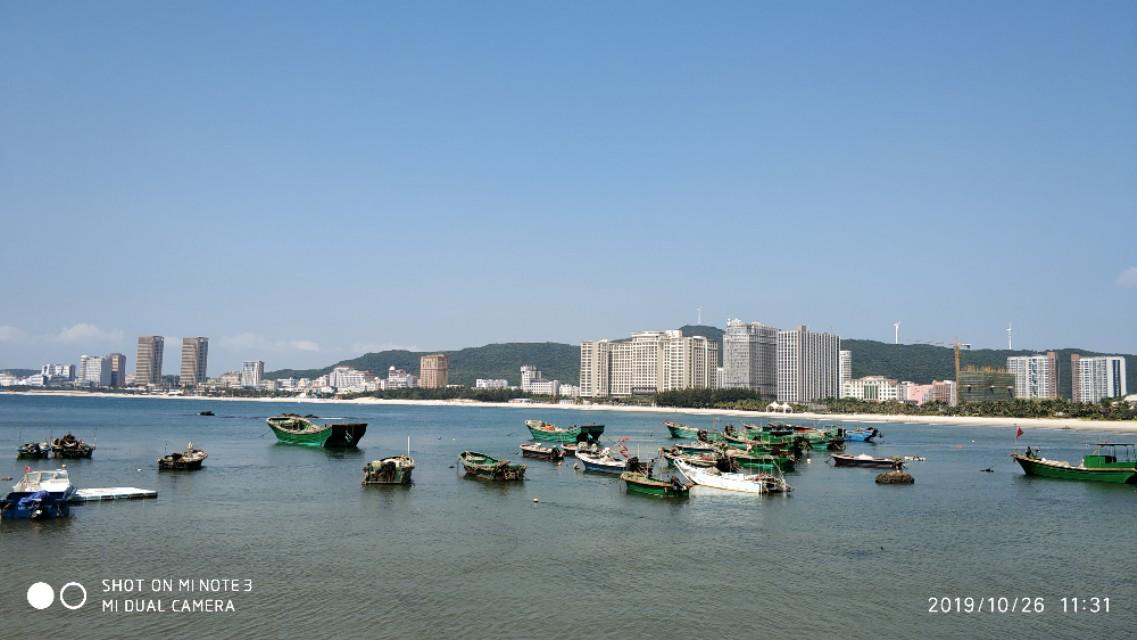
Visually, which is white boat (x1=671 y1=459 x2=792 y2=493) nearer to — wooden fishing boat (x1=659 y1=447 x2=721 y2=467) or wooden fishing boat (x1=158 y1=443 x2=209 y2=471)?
wooden fishing boat (x1=659 y1=447 x2=721 y2=467)

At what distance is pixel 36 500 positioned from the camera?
1303 inches

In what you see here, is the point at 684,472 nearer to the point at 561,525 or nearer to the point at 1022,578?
the point at 561,525

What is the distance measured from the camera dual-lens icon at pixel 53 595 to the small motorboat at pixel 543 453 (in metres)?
43.3

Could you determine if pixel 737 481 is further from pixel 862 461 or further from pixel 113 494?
pixel 113 494

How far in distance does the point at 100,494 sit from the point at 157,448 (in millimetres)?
38040

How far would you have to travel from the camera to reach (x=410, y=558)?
28062 mm

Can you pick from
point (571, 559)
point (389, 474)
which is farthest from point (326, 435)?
point (571, 559)

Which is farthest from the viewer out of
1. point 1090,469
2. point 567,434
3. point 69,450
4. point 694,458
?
point 567,434

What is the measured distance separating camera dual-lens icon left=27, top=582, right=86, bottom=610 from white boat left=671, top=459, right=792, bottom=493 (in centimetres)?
3248

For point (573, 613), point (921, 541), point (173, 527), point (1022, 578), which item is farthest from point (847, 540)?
point (173, 527)

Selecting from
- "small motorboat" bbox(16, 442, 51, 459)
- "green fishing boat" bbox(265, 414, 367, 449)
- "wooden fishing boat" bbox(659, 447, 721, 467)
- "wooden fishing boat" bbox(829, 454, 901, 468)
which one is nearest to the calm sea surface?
"wooden fishing boat" bbox(659, 447, 721, 467)

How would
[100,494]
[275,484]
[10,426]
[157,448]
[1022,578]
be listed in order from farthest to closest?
[10,426] → [157,448] → [275,484] → [100,494] → [1022,578]

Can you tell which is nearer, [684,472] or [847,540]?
[847,540]

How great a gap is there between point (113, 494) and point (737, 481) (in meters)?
32.2
